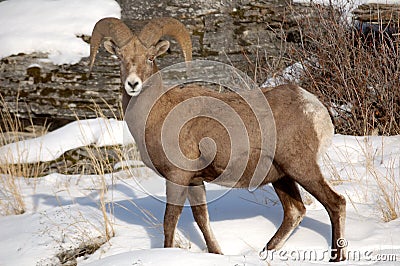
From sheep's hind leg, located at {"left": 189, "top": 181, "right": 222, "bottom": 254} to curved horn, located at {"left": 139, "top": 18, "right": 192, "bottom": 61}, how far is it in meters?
1.05

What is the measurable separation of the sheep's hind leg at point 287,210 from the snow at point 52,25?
5.11 m

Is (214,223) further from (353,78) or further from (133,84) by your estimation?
(353,78)

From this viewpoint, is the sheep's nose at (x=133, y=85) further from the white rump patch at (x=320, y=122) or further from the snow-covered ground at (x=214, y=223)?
the white rump patch at (x=320, y=122)

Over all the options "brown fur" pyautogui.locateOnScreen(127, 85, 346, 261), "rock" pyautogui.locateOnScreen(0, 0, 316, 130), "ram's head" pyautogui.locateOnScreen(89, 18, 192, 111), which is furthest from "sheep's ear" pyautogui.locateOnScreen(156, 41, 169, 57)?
"rock" pyautogui.locateOnScreen(0, 0, 316, 130)

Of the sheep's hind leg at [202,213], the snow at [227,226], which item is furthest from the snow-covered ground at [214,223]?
the sheep's hind leg at [202,213]

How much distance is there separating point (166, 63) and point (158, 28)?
425 cm

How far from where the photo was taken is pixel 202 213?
4.67 metres

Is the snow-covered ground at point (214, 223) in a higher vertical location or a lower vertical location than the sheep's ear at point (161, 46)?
lower

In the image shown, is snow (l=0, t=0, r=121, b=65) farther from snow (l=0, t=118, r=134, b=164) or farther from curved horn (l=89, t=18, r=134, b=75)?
curved horn (l=89, t=18, r=134, b=75)

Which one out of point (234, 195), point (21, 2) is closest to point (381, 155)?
point (234, 195)

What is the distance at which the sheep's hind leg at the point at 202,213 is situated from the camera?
4.62m

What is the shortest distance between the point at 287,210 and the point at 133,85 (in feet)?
5.04

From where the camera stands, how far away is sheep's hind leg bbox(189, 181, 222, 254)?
4.62m

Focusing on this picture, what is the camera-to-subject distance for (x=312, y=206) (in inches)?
210
